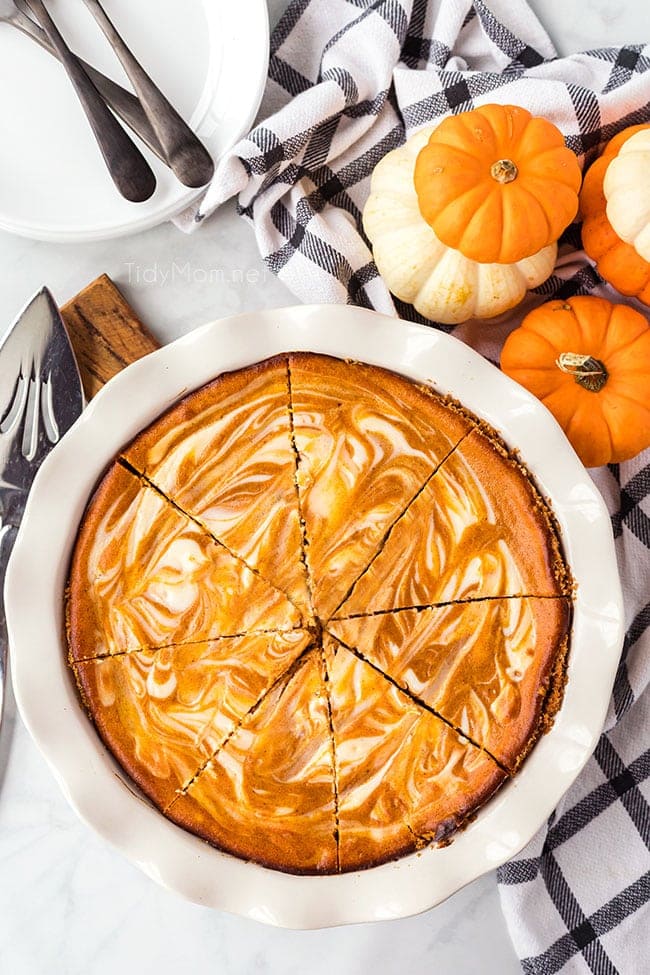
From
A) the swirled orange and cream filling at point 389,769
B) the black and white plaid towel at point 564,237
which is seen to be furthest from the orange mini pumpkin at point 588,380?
the swirled orange and cream filling at point 389,769

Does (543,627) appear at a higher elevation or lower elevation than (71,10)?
lower

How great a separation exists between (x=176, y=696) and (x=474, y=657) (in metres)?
0.69

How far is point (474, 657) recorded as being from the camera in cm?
212

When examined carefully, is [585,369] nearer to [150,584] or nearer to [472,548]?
[472,548]

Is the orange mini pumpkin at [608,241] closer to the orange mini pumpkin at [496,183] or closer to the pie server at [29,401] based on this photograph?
the orange mini pumpkin at [496,183]

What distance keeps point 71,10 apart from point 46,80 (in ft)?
0.66

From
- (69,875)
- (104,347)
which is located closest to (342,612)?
(104,347)

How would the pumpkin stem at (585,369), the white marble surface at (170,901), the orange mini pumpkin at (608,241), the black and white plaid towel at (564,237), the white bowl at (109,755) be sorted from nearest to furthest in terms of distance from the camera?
the white bowl at (109,755), the pumpkin stem at (585,369), the orange mini pumpkin at (608,241), the black and white plaid towel at (564,237), the white marble surface at (170,901)

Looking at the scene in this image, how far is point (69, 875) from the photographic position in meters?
2.59

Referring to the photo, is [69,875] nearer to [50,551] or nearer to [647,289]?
[50,551]

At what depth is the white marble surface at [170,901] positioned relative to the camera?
2.59 m

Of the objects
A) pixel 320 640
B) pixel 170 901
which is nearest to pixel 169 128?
pixel 320 640

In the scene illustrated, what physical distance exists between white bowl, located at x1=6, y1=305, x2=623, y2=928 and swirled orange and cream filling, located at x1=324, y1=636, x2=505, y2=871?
5 centimetres

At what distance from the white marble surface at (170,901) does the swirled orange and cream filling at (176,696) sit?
0.63m
